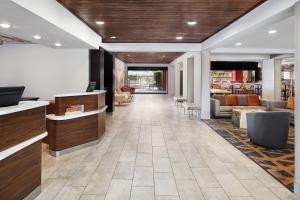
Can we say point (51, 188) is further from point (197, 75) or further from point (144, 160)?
point (197, 75)

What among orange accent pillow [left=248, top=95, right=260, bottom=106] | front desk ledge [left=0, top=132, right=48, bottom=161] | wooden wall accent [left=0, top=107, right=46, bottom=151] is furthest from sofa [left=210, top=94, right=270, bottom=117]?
front desk ledge [left=0, top=132, right=48, bottom=161]

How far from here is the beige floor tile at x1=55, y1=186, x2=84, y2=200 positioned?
335 centimetres

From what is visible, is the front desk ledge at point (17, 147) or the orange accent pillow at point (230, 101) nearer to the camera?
the front desk ledge at point (17, 147)

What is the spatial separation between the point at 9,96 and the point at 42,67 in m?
6.68

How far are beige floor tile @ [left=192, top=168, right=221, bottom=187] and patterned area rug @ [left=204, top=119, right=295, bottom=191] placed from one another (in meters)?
0.99

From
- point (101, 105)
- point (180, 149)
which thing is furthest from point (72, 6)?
point (180, 149)

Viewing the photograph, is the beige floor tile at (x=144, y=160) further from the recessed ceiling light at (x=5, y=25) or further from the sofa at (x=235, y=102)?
the sofa at (x=235, y=102)

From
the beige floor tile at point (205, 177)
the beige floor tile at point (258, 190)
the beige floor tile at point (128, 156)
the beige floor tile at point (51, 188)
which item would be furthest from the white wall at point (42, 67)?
the beige floor tile at point (258, 190)

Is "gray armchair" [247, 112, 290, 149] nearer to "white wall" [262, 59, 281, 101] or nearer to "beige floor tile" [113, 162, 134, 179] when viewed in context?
"beige floor tile" [113, 162, 134, 179]

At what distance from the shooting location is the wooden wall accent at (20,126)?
264cm

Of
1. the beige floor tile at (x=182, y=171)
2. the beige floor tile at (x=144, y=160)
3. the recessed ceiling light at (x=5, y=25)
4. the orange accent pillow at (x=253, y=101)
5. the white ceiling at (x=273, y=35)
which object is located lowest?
the beige floor tile at (x=182, y=171)

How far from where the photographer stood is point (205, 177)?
4.07 meters

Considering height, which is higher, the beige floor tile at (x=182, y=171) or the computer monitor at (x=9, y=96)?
the computer monitor at (x=9, y=96)

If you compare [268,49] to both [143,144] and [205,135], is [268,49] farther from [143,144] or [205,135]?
[143,144]
